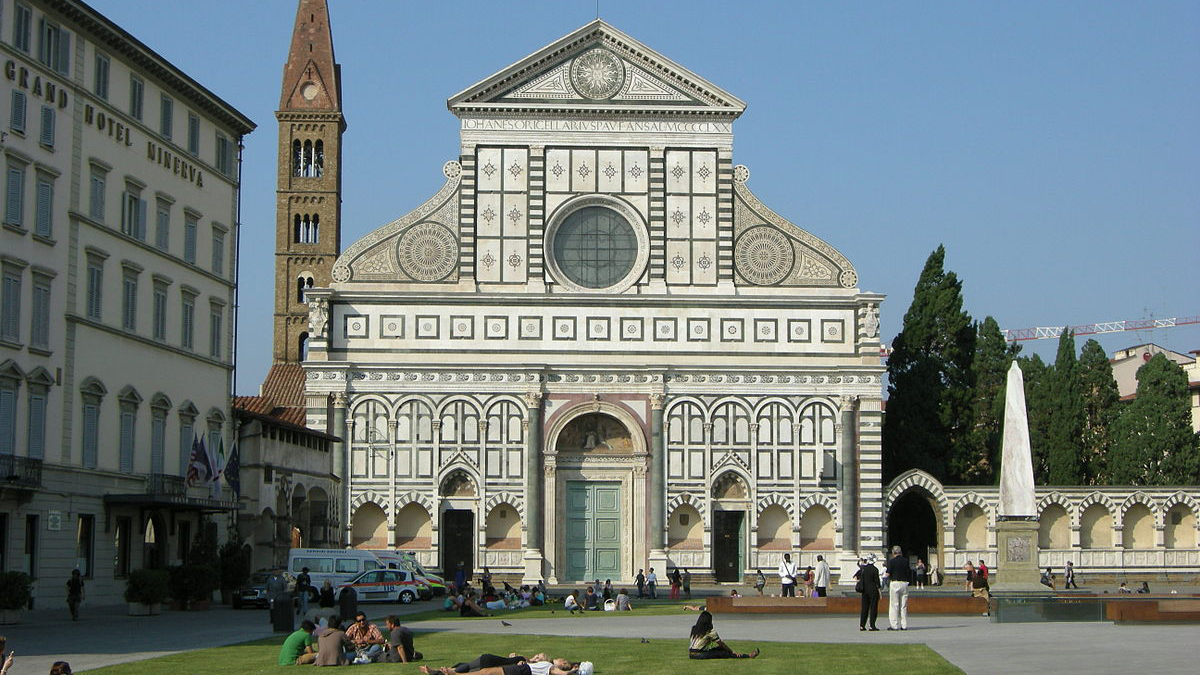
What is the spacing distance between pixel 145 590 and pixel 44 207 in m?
9.38

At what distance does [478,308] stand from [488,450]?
5.06 meters

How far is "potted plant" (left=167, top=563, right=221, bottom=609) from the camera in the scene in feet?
140

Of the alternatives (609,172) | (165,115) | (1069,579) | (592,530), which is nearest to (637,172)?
(609,172)

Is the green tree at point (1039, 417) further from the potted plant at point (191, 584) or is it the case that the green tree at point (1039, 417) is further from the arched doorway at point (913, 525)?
the potted plant at point (191, 584)

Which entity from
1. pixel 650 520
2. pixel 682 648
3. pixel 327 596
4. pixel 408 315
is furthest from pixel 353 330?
pixel 682 648

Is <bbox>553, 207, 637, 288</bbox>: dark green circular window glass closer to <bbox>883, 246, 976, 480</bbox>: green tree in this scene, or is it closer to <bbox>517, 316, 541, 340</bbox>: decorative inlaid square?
<bbox>517, 316, 541, 340</bbox>: decorative inlaid square

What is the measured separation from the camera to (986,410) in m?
72.1

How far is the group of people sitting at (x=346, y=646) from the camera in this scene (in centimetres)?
2531

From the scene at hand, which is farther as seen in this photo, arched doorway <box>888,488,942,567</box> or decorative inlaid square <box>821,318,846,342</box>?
arched doorway <box>888,488,942,567</box>

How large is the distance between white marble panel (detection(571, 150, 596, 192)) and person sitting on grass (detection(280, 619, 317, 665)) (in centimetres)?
3709

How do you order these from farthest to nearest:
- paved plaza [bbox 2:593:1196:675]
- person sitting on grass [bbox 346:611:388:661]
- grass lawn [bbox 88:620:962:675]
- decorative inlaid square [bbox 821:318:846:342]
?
1. decorative inlaid square [bbox 821:318:846:342]
2. person sitting on grass [bbox 346:611:388:661]
3. paved plaza [bbox 2:593:1196:675]
4. grass lawn [bbox 88:620:962:675]

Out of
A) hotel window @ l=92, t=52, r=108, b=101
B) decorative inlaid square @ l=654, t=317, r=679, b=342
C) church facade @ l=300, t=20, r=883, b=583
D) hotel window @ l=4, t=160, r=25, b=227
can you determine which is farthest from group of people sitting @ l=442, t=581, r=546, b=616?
hotel window @ l=92, t=52, r=108, b=101

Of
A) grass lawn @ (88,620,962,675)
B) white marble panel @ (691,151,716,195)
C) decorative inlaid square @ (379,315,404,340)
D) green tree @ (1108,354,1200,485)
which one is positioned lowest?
grass lawn @ (88,620,962,675)

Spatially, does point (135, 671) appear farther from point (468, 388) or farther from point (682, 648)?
point (468, 388)
